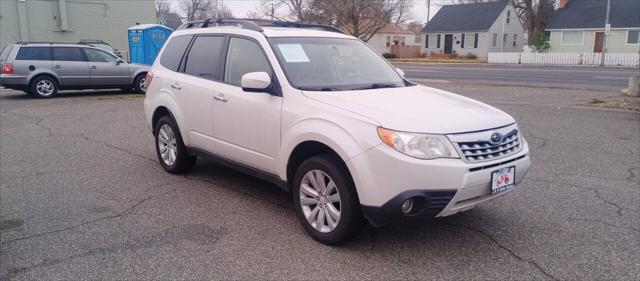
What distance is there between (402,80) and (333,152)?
1.62m

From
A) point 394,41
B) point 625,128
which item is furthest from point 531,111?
point 394,41

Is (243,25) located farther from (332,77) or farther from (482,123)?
(482,123)

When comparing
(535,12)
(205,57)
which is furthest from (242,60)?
(535,12)

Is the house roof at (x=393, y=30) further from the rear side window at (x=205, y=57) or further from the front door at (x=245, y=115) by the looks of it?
the front door at (x=245, y=115)

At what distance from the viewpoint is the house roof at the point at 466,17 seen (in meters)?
50.8

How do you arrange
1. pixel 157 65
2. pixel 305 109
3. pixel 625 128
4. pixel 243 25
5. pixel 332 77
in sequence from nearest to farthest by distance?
1. pixel 305 109
2. pixel 332 77
3. pixel 243 25
4. pixel 157 65
5. pixel 625 128

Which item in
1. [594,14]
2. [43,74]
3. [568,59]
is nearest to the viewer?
[43,74]

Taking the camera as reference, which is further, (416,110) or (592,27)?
(592,27)

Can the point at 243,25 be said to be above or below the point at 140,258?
above

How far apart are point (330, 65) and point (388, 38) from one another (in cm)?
6237

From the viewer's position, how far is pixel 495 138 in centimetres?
389

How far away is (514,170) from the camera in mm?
4008

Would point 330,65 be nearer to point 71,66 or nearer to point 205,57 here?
point 205,57

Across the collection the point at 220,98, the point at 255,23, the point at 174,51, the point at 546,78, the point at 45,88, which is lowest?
the point at 546,78
